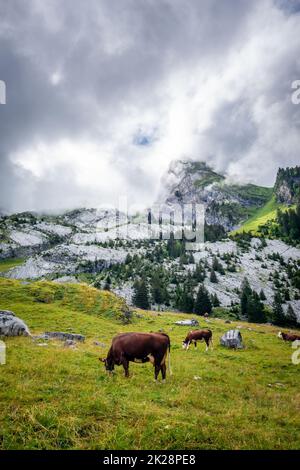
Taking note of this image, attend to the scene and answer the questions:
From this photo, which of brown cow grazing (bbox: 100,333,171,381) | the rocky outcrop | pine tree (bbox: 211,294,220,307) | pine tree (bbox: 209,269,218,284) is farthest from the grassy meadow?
pine tree (bbox: 209,269,218,284)

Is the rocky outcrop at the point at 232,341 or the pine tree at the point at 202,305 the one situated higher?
the rocky outcrop at the point at 232,341

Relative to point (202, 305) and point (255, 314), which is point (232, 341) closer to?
point (255, 314)

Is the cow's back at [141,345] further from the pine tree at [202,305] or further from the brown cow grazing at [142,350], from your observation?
the pine tree at [202,305]

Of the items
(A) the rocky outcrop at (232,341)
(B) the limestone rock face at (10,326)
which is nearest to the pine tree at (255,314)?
(A) the rocky outcrop at (232,341)

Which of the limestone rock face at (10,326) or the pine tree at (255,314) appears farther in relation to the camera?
the pine tree at (255,314)

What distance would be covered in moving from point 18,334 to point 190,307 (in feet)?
309

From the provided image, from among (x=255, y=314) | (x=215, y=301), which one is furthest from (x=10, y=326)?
(x=215, y=301)

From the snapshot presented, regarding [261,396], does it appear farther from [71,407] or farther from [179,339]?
[179,339]

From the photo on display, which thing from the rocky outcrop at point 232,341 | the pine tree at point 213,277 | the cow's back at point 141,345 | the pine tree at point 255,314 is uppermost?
the cow's back at point 141,345

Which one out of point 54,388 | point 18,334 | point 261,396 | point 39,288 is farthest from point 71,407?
point 39,288

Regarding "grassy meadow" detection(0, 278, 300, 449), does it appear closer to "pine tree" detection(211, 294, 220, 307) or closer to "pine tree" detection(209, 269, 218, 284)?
"pine tree" detection(211, 294, 220, 307)

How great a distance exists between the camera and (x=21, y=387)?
10641 mm

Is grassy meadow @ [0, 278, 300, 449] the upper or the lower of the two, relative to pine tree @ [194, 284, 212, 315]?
upper

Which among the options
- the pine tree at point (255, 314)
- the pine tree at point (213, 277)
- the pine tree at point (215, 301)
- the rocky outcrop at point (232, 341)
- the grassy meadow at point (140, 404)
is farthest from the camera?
the pine tree at point (213, 277)
